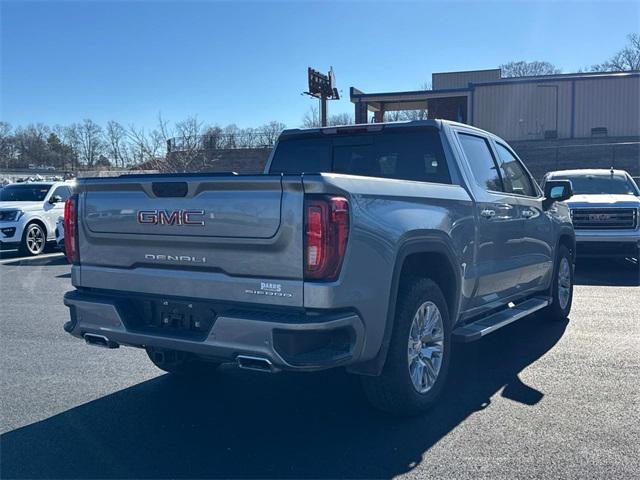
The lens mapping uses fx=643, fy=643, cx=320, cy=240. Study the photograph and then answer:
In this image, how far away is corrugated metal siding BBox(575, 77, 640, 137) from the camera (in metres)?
30.5

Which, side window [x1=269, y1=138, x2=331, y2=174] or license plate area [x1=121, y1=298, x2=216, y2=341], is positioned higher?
side window [x1=269, y1=138, x2=331, y2=174]

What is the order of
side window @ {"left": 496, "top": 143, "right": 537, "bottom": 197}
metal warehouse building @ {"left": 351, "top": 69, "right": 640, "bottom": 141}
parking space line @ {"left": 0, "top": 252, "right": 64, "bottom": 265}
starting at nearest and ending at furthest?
side window @ {"left": 496, "top": 143, "right": 537, "bottom": 197}
parking space line @ {"left": 0, "top": 252, "right": 64, "bottom": 265}
metal warehouse building @ {"left": 351, "top": 69, "right": 640, "bottom": 141}

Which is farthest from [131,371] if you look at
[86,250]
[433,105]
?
[433,105]

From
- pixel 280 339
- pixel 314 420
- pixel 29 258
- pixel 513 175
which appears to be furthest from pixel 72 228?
pixel 29 258

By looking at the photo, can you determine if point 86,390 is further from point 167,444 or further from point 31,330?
point 31,330

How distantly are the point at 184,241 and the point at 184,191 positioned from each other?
0.99ft

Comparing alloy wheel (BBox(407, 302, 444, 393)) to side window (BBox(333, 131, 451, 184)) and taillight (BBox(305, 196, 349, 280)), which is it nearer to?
taillight (BBox(305, 196, 349, 280))

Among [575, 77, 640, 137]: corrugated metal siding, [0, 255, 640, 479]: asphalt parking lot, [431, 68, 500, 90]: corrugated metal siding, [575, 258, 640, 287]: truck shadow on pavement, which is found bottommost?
[575, 258, 640, 287]: truck shadow on pavement

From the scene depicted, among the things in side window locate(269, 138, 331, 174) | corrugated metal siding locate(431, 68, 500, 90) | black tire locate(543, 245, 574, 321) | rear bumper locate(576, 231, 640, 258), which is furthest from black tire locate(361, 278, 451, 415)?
corrugated metal siding locate(431, 68, 500, 90)

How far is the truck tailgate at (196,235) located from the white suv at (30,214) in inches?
469

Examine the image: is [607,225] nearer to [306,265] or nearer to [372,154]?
[372,154]

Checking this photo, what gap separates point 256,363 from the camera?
3.62 m

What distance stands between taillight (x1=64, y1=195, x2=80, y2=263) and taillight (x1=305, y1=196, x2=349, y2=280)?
1.87 m

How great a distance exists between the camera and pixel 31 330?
23.5 feet
